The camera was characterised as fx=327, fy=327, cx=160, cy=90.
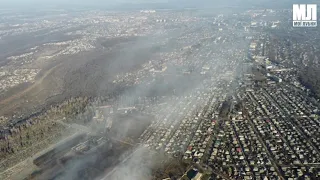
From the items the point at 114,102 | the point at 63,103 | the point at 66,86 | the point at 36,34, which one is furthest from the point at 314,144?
the point at 36,34

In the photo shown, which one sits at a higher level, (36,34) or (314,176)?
(36,34)

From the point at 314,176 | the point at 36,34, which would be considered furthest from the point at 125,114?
the point at 36,34

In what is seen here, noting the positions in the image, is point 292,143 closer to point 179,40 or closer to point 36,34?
point 179,40

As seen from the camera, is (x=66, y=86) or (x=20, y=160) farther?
(x=66, y=86)

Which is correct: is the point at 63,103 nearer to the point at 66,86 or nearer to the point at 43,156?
Result: the point at 66,86

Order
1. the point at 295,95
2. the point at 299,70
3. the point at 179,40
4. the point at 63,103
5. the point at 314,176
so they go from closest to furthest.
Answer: the point at 314,176 < the point at 295,95 < the point at 63,103 < the point at 299,70 < the point at 179,40

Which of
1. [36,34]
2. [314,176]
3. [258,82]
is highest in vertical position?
[36,34]

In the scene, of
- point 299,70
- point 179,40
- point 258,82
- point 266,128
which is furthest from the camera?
point 179,40
